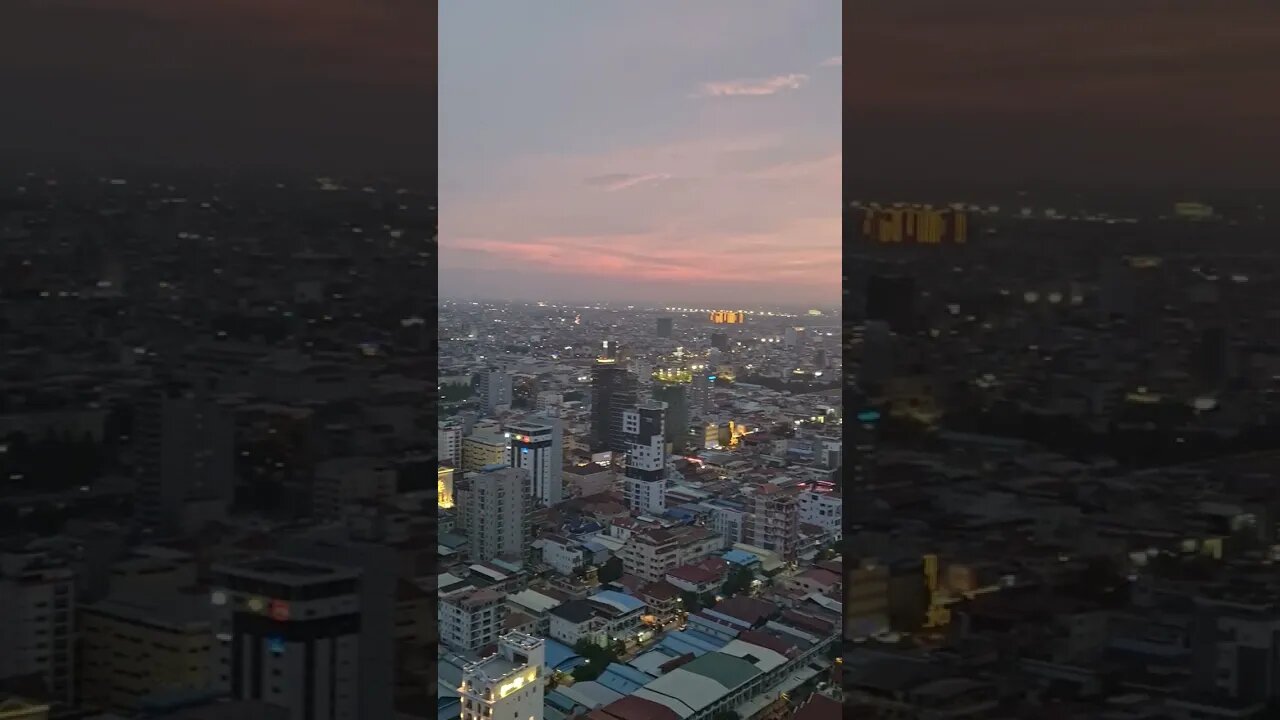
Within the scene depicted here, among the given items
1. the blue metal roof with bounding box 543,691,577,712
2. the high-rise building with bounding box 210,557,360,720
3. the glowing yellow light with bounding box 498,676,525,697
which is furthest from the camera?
the blue metal roof with bounding box 543,691,577,712

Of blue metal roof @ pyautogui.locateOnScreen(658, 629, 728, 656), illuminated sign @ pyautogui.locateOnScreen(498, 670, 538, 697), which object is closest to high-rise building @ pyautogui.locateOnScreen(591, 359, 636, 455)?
blue metal roof @ pyautogui.locateOnScreen(658, 629, 728, 656)

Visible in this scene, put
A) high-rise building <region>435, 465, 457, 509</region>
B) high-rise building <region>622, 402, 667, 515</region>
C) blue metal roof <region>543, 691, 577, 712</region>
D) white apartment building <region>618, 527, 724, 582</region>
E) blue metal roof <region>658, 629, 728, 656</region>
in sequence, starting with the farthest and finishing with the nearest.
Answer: high-rise building <region>622, 402, 667, 515</region> < white apartment building <region>618, 527, 724, 582</region> < blue metal roof <region>658, 629, 728, 656</region> < blue metal roof <region>543, 691, 577, 712</region> < high-rise building <region>435, 465, 457, 509</region>

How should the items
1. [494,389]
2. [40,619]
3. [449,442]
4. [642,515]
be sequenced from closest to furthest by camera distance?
1. [40,619]
2. [449,442]
3. [494,389]
4. [642,515]

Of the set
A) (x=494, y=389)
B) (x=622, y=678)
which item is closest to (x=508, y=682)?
(x=622, y=678)

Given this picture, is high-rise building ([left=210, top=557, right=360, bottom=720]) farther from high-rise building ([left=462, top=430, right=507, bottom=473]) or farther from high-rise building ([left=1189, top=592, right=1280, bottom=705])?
high-rise building ([left=1189, top=592, right=1280, bottom=705])

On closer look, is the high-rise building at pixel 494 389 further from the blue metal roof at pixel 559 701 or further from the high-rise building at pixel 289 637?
the blue metal roof at pixel 559 701

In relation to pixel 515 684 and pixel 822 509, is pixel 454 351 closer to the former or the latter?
pixel 515 684

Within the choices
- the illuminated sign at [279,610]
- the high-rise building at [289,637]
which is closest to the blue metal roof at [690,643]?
the high-rise building at [289,637]
